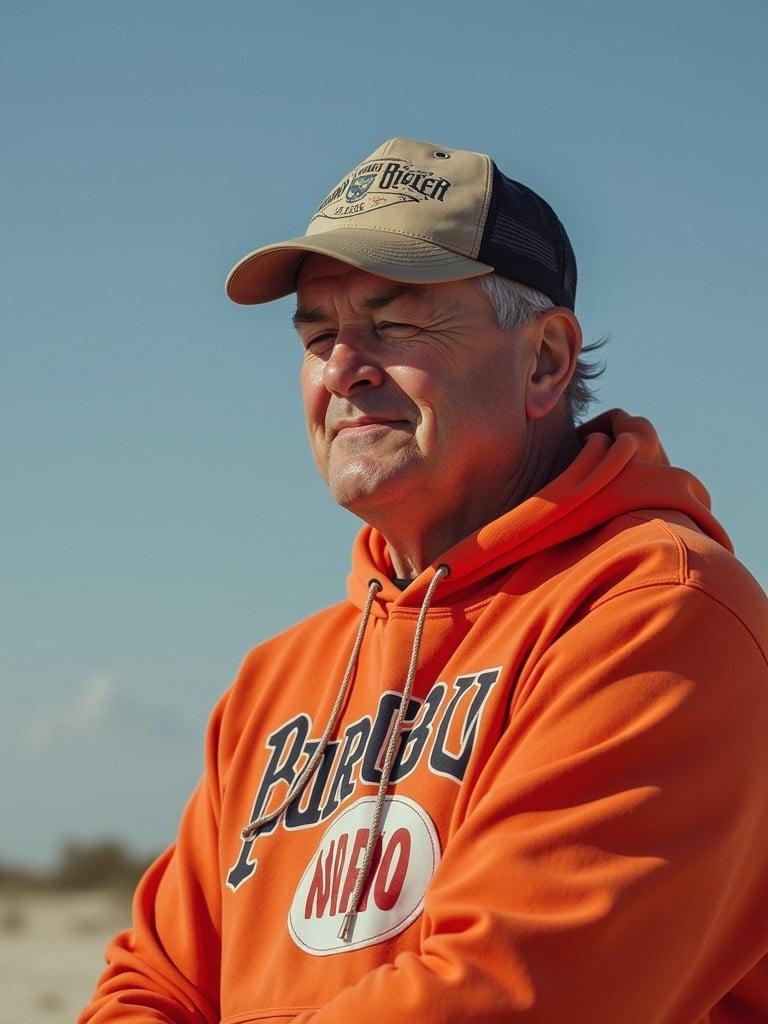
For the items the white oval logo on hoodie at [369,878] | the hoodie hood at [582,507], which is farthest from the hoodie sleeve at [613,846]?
the hoodie hood at [582,507]

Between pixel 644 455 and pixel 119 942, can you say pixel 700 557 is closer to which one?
pixel 644 455

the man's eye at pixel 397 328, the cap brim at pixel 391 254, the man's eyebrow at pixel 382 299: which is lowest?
the man's eye at pixel 397 328

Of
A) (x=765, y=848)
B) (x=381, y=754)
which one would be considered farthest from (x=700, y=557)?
(x=381, y=754)

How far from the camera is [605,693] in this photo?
260 centimetres

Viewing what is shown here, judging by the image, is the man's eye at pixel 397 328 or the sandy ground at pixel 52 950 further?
the sandy ground at pixel 52 950

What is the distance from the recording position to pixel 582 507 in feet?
10.0

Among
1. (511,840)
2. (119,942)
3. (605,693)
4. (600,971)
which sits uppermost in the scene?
(605,693)

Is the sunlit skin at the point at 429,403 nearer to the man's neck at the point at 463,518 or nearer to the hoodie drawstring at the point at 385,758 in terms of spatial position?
the man's neck at the point at 463,518

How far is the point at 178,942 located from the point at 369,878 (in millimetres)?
795

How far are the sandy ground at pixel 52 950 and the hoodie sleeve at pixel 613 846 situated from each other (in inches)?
239

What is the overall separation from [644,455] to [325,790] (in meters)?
0.98

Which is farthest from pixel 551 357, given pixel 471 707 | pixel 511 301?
pixel 471 707

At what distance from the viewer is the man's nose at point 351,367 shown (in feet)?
10.6

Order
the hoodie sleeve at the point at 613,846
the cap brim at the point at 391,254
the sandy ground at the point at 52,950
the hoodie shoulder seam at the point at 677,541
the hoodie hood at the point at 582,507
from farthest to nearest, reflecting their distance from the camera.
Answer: the sandy ground at the point at 52,950 < the cap brim at the point at 391,254 < the hoodie hood at the point at 582,507 < the hoodie shoulder seam at the point at 677,541 < the hoodie sleeve at the point at 613,846
